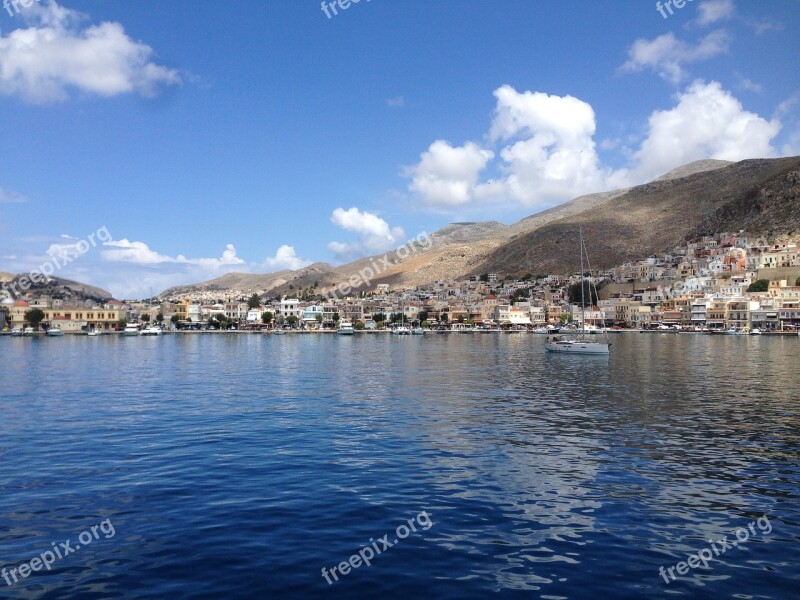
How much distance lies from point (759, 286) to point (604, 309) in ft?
125

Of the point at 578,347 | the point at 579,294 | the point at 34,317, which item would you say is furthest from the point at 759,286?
the point at 34,317

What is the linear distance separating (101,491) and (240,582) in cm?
653

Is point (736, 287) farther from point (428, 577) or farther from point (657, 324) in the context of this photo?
point (428, 577)

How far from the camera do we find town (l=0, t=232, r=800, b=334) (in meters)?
137

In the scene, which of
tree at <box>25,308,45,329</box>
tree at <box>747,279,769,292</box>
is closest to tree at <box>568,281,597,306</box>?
tree at <box>747,279,769,292</box>

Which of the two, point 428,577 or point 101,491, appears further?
point 101,491

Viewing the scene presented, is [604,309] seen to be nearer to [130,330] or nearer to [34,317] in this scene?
[130,330]

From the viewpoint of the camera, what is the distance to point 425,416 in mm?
24969

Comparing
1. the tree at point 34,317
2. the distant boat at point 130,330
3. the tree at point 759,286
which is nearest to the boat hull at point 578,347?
the tree at point 759,286

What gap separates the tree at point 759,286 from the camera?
14425 centimetres

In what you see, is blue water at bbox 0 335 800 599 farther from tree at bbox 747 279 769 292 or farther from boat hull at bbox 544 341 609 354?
tree at bbox 747 279 769 292

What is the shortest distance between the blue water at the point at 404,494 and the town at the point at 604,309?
120088 mm

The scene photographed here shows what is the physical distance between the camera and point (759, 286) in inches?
5709

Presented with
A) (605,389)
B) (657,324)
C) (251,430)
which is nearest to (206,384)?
(251,430)
